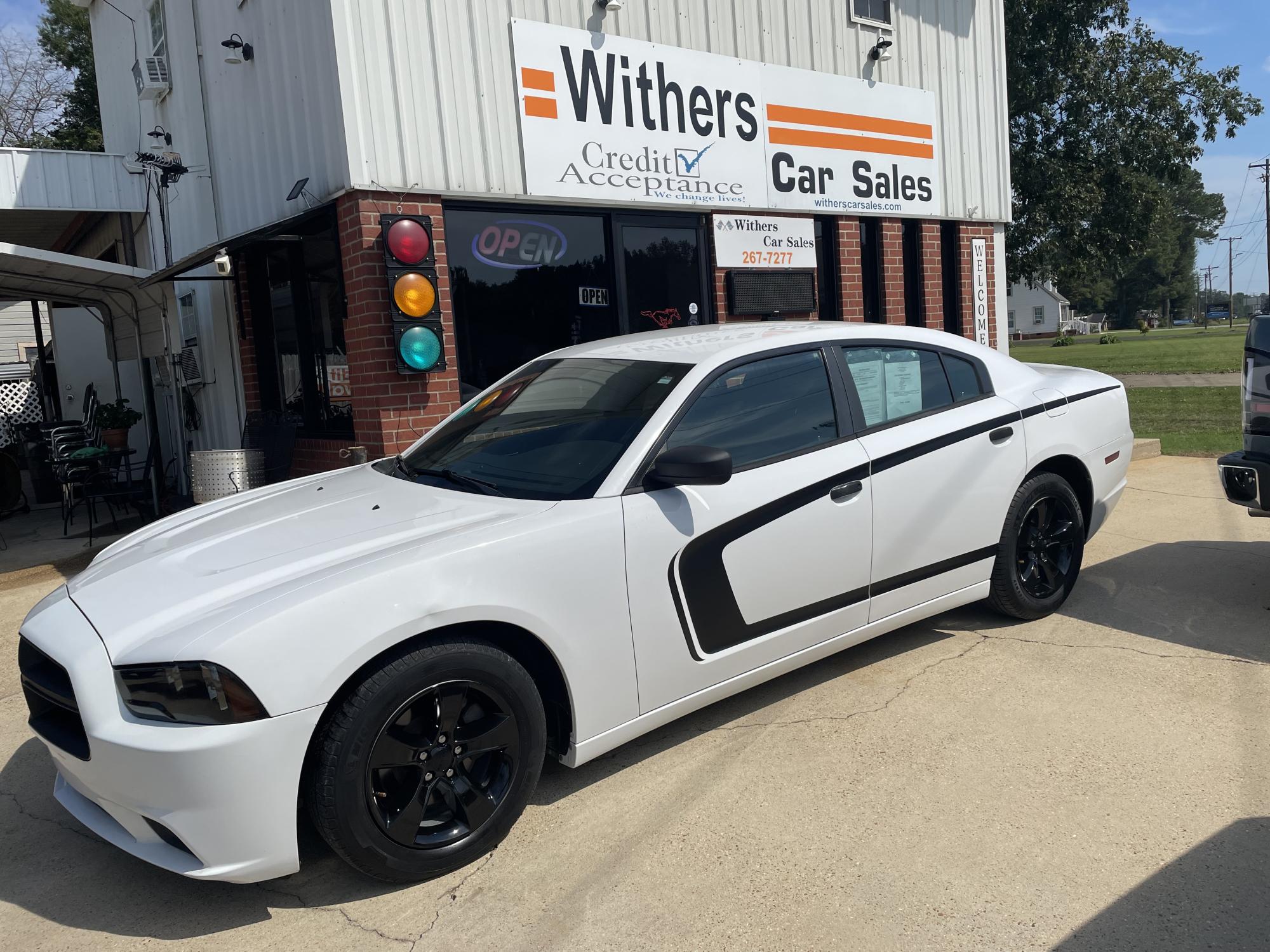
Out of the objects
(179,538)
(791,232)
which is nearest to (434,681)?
(179,538)

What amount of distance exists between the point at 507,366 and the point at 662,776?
15.3ft

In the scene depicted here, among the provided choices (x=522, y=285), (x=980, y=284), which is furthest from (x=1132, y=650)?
(x=980, y=284)

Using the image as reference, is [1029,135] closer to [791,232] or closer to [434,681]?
[791,232]

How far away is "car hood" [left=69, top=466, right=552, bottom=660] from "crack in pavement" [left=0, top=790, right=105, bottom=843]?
918 mm

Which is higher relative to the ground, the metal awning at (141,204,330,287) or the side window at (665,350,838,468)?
the metal awning at (141,204,330,287)

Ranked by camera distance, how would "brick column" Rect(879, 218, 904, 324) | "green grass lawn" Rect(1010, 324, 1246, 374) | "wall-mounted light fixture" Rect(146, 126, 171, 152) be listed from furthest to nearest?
"green grass lawn" Rect(1010, 324, 1246, 374) → "wall-mounted light fixture" Rect(146, 126, 171, 152) → "brick column" Rect(879, 218, 904, 324)

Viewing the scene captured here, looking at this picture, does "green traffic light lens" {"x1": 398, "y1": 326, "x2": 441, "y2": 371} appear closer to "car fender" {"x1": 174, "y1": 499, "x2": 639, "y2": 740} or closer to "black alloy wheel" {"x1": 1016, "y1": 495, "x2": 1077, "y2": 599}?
"car fender" {"x1": 174, "y1": 499, "x2": 639, "y2": 740}

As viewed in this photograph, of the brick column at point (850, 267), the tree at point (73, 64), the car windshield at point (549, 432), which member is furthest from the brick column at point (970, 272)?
the tree at point (73, 64)

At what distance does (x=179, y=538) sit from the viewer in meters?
3.43

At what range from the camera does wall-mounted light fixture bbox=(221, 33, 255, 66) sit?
25.0ft

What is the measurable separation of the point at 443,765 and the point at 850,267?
793 centimetres

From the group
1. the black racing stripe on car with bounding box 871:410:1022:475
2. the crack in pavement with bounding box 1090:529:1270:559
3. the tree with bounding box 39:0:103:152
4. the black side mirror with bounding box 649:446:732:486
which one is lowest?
the crack in pavement with bounding box 1090:529:1270:559

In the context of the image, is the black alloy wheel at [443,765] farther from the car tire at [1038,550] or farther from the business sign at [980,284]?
the business sign at [980,284]

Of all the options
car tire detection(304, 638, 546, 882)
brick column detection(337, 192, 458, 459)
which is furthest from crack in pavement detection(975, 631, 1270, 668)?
brick column detection(337, 192, 458, 459)
